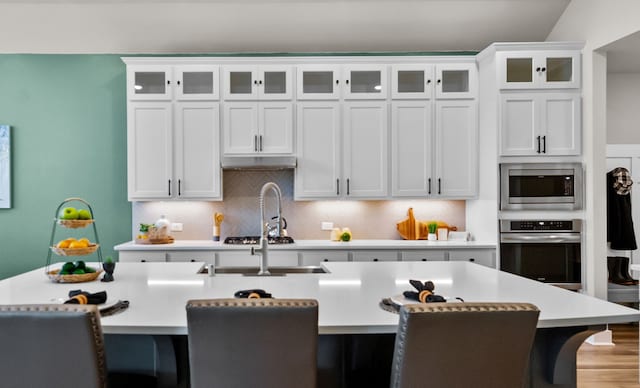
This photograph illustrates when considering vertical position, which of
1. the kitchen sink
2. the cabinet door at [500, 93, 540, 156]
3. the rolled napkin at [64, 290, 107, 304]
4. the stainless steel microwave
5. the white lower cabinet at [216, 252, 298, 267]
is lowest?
the white lower cabinet at [216, 252, 298, 267]

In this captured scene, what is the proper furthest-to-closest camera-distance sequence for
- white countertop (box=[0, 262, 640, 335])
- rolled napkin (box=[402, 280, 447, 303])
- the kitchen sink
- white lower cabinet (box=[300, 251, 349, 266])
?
1. white lower cabinet (box=[300, 251, 349, 266])
2. the kitchen sink
3. rolled napkin (box=[402, 280, 447, 303])
4. white countertop (box=[0, 262, 640, 335])

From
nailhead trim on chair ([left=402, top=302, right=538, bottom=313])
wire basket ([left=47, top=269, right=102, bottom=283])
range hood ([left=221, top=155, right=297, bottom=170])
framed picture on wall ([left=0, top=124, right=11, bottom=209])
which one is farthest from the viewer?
framed picture on wall ([left=0, top=124, right=11, bottom=209])

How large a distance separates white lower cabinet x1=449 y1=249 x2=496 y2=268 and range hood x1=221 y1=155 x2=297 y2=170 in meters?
1.72

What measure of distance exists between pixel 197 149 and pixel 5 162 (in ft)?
6.78

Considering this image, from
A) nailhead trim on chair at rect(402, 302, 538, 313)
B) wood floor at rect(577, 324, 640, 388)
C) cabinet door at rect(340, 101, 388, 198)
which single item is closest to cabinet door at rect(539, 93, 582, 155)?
cabinet door at rect(340, 101, 388, 198)

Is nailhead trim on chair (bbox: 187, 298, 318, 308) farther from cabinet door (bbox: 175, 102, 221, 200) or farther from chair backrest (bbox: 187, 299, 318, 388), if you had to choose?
cabinet door (bbox: 175, 102, 221, 200)

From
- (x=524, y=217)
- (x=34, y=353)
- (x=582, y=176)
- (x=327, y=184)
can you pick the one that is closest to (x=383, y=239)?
(x=327, y=184)

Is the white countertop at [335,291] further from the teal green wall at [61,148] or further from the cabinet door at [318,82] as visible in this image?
the teal green wall at [61,148]

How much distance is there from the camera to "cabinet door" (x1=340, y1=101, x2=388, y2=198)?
4391 millimetres

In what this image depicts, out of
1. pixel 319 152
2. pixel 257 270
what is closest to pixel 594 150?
pixel 319 152

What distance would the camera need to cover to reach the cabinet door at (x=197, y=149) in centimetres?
435

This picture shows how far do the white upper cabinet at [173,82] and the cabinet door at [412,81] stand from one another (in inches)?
66.9

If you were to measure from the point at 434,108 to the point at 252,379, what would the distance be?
360cm

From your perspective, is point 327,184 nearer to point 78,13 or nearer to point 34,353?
point 78,13
